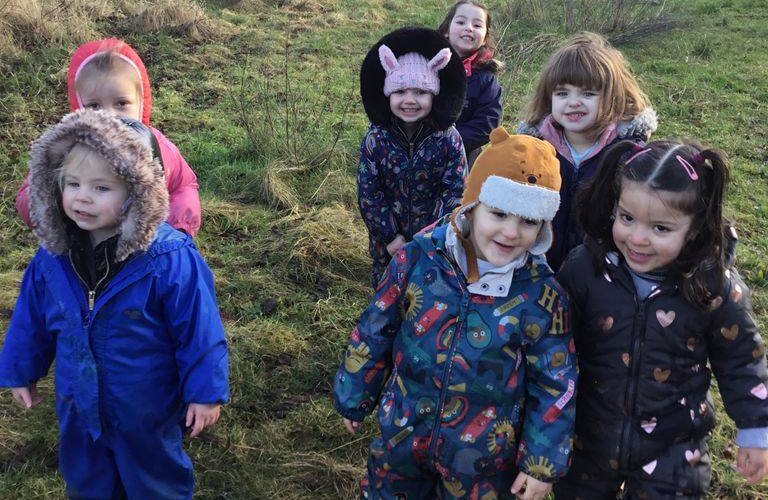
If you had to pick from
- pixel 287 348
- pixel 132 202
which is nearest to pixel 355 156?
pixel 287 348

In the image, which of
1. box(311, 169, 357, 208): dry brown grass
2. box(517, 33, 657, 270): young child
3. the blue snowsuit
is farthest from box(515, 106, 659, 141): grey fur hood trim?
box(311, 169, 357, 208): dry brown grass

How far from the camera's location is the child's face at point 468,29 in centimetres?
376

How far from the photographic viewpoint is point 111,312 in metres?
2.00

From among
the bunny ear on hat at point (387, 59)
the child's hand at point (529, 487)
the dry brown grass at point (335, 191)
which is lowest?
the dry brown grass at point (335, 191)

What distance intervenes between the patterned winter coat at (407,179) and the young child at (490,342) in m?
1.14

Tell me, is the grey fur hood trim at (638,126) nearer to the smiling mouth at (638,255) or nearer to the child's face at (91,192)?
the smiling mouth at (638,255)

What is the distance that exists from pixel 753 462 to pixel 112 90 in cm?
255

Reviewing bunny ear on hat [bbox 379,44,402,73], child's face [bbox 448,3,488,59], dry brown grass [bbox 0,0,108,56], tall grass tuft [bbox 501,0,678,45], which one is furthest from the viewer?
tall grass tuft [bbox 501,0,678,45]

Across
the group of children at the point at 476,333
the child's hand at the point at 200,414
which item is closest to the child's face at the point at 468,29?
the group of children at the point at 476,333

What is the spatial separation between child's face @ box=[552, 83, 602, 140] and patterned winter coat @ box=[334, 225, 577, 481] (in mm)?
926

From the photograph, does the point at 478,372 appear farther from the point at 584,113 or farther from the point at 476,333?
the point at 584,113

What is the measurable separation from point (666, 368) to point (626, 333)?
0.15 metres

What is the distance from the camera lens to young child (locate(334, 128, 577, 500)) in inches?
73.5

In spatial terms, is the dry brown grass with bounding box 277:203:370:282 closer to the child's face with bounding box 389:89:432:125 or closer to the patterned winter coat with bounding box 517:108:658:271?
the child's face with bounding box 389:89:432:125
